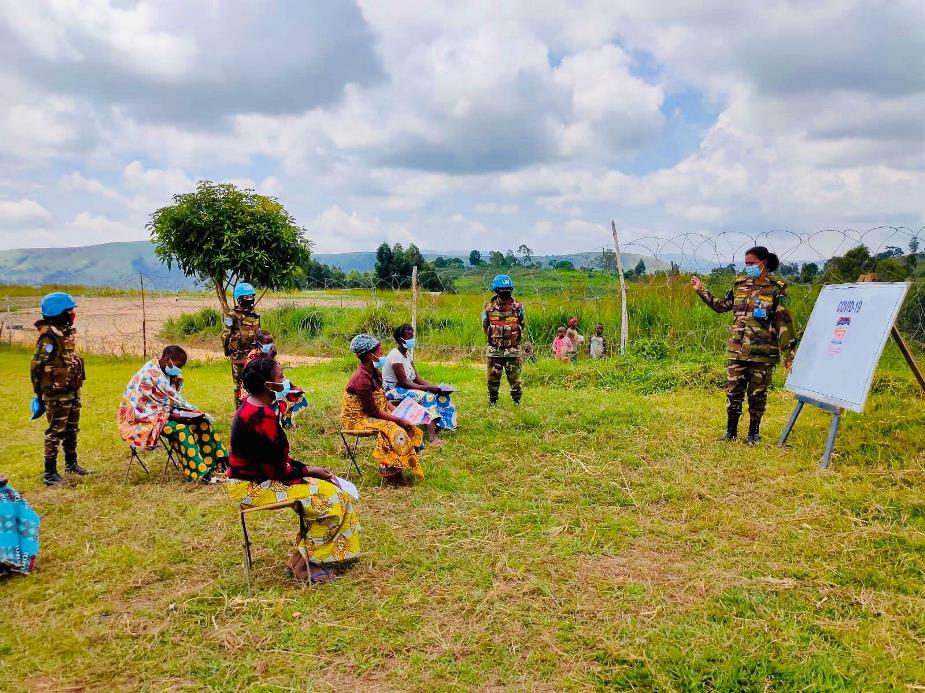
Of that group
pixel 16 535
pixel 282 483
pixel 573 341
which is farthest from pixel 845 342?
pixel 16 535

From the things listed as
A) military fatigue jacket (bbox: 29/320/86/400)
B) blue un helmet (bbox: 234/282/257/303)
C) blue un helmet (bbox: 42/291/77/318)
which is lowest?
military fatigue jacket (bbox: 29/320/86/400)

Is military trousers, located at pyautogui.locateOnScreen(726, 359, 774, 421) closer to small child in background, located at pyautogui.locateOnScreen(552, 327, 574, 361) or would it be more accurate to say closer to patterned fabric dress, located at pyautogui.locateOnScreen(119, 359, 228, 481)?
small child in background, located at pyautogui.locateOnScreen(552, 327, 574, 361)

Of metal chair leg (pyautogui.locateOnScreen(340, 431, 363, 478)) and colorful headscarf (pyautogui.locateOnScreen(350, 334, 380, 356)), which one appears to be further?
metal chair leg (pyautogui.locateOnScreen(340, 431, 363, 478))

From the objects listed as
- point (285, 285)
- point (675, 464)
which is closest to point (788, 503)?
point (675, 464)

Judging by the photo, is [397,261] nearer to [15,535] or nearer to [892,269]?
[892,269]

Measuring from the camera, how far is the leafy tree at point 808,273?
38.0 ft

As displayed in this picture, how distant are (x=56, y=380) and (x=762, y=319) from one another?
738 centimetres

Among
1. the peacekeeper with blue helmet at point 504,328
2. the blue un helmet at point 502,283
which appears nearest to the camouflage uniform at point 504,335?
the peacekeeper with blue helmet at point 504,328

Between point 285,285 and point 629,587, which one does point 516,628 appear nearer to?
point 629,587

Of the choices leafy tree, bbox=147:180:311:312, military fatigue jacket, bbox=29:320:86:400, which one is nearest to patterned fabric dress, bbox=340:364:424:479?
military fatigue jacket, bbox=29:320:86:400

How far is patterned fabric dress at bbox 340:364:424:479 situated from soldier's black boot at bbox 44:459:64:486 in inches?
122

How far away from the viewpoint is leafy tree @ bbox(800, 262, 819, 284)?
1159cm

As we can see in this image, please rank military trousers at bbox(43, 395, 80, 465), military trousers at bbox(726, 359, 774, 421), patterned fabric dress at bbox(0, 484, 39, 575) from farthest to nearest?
1. military trousers at bbox(726, 359, 774, 421)
2. military trousers at bbox(43, 395, 80, 465)
3. patterned fabric dress at bbox(0, 484, 39, 575)

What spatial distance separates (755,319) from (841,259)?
232 inches
